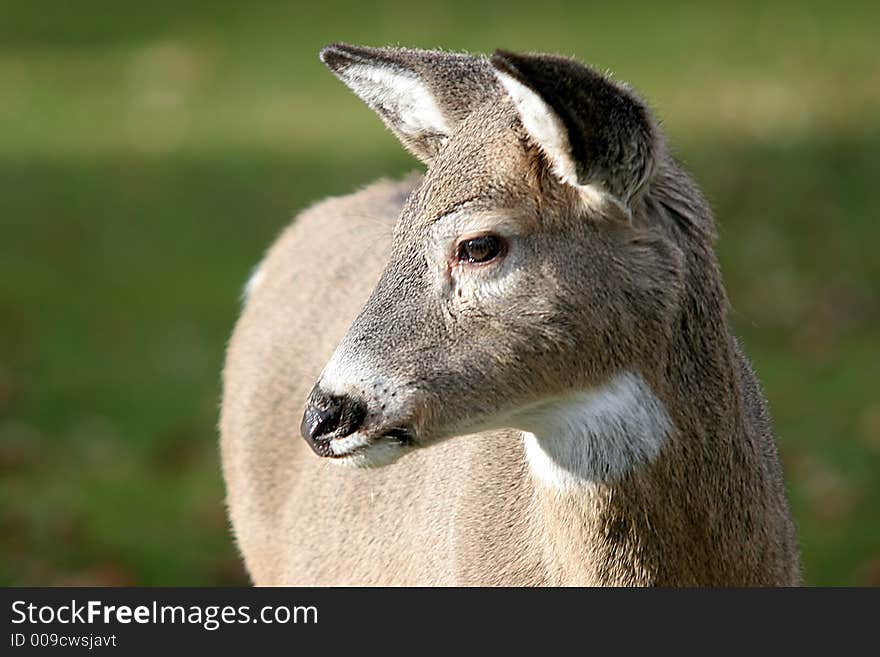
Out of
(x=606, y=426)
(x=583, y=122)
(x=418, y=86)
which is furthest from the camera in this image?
(x=418, y=86)

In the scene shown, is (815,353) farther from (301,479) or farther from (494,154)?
(494,154)

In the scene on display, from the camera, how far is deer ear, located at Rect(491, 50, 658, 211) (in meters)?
3.51

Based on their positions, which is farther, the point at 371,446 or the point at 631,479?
the point at 631,479

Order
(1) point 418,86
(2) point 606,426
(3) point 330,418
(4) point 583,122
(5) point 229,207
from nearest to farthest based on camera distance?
(4) point 583,122, (3) point 330,418, (2) point 606,426, (1) point 418,86, (5) point 229,207

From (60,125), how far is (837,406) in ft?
30.2

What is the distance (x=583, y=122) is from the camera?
140 inches

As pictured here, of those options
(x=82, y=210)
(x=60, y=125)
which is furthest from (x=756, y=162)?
(x=60, y=125)

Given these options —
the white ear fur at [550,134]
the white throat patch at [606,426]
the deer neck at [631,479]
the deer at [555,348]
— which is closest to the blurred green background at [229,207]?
the deer at [555,348]

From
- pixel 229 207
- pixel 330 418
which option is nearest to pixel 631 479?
pixel 330 418

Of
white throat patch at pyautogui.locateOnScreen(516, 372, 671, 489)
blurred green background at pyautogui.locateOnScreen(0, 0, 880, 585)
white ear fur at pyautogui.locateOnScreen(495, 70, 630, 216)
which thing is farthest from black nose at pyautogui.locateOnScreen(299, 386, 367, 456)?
blurred green background at pyautogui.locateOnScreen(0, 0, 880, 585)

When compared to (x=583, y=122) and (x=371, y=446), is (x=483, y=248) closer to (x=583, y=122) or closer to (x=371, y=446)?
(x=583, y=122)

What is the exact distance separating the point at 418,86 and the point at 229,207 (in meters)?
8.98

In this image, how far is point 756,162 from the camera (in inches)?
507

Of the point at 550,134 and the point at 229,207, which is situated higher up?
the point at 229,207
